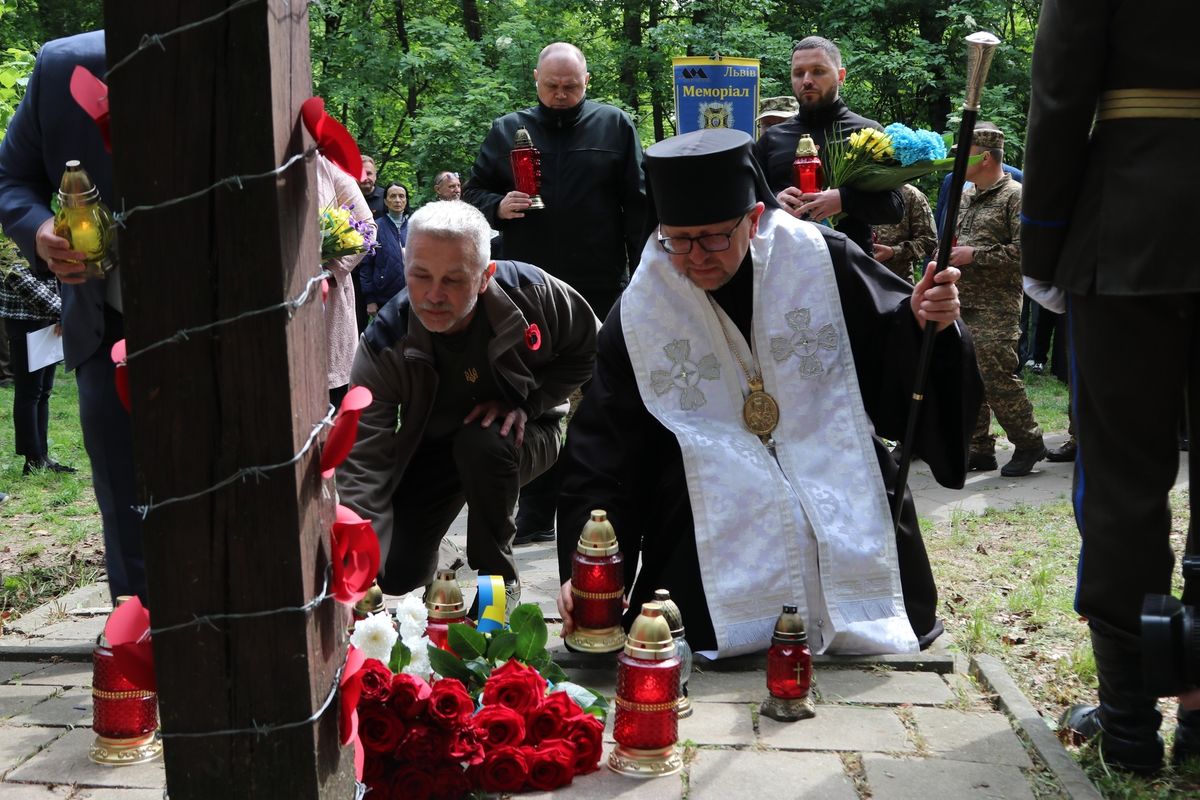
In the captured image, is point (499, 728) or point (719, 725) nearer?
point (499, 728)

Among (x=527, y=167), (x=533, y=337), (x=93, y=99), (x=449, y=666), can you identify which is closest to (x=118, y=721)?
(x=449, y=666)

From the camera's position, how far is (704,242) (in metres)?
4.23

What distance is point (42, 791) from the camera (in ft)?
10.7

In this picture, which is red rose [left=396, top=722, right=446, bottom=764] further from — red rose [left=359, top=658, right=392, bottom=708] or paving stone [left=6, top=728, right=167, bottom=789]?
paving stone [left=6, top=728, right=167, bottom=789]

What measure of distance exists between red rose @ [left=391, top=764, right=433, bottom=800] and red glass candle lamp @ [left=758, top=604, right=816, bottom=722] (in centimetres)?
110

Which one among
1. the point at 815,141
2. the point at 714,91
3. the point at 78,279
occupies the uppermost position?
the point at 714,91

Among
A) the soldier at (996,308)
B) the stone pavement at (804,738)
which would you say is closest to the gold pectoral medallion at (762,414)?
the stone pavement at (804,738)

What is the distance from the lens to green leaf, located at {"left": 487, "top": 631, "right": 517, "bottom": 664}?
Result: 358 centimetres

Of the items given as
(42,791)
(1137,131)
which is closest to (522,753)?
(42,791)

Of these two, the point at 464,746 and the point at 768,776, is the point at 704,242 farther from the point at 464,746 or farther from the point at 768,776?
the point at 464,746

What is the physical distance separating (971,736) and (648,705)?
949 mm

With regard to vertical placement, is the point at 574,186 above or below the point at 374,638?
above

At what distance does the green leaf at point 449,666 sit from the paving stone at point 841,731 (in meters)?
0.82

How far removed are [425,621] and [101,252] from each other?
4.55ft
